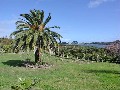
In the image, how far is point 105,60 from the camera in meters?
48.4

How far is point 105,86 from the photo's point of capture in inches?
790

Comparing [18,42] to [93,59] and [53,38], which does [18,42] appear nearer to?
[53,38]

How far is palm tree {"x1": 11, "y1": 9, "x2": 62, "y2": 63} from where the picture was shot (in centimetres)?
3153

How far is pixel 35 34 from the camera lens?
31.3 metres

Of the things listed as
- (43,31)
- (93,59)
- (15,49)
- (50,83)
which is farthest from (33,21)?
(93,59)

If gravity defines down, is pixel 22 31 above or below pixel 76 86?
above

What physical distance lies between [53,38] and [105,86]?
46.0 feet

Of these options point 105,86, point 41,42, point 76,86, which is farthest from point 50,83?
point 41,42

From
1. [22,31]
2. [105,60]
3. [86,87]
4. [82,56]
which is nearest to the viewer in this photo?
[86,87]

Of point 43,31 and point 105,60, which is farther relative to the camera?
point 105,60

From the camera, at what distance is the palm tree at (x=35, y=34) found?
3153cm

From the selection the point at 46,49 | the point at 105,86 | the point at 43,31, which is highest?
the point at 43,31

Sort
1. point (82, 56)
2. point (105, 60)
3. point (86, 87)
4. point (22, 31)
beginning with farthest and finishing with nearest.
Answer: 1. point (82, 56)
2. point (105, 60)
3. point (22, 31)
4. point (86, 87)

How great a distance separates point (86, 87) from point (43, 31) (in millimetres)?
14294
